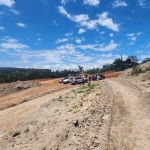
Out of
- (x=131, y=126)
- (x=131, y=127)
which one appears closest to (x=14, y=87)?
(x=131, y=126)

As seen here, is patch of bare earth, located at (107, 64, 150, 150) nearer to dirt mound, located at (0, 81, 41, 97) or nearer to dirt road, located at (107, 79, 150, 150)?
dirt road, located at (107, 79, 150, 150)

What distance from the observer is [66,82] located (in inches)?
1879

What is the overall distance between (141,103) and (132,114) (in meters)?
2.87

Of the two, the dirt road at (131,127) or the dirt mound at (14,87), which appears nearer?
the dirt road at (131,127)

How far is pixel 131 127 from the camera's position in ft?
32.2

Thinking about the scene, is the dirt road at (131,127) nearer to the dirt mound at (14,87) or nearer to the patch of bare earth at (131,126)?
the patch of bare earth at (131,126)

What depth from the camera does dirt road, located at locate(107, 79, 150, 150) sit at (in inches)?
317

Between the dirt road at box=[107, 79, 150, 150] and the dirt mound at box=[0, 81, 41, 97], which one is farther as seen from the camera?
the dirt mound at box=[0, 81, 41, 97]

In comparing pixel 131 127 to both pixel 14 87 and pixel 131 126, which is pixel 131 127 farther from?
pixel 14 87

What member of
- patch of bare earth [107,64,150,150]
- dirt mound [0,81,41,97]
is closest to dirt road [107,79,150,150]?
patch of bare earth [107,64,150,150]

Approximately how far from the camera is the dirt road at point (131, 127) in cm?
805

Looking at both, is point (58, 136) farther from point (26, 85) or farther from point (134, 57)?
point (134, 57)

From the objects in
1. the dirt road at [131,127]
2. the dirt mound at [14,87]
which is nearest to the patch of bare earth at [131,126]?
the dirt road at [131,127]

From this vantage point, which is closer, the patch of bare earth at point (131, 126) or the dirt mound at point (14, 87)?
the patch of bare earth at point (131, 126)
